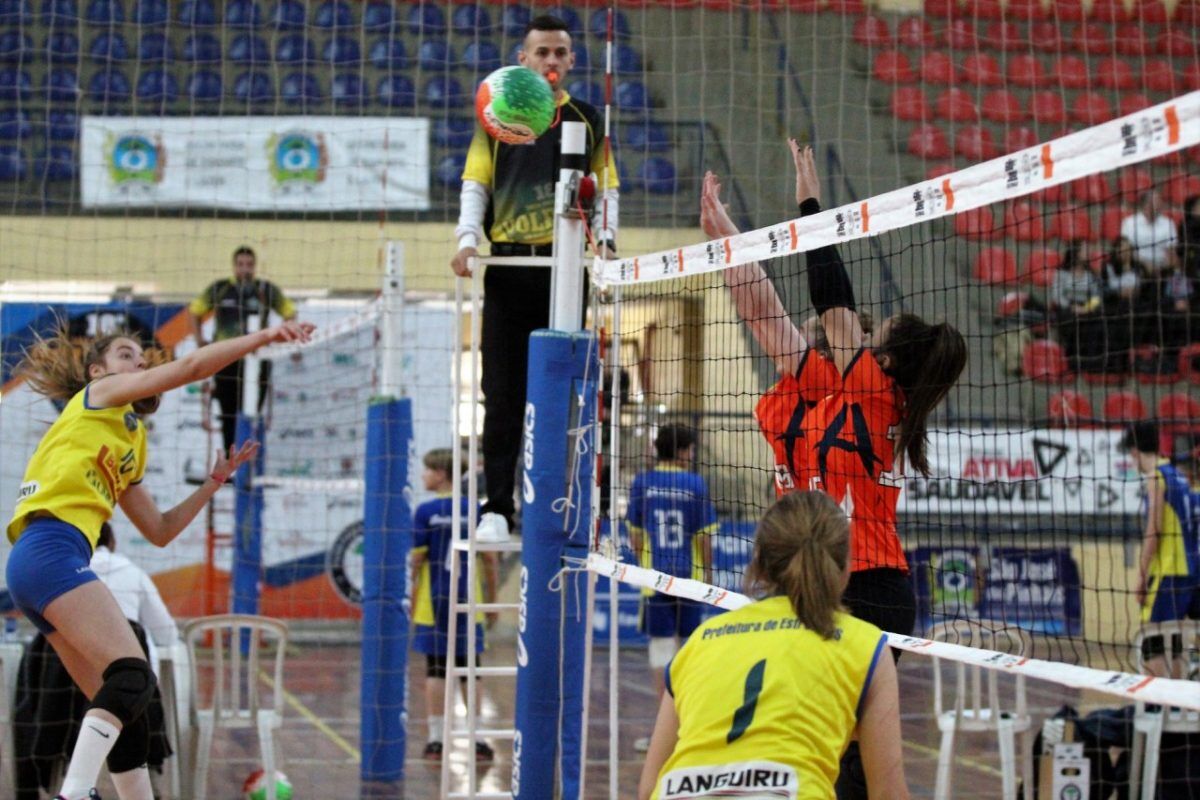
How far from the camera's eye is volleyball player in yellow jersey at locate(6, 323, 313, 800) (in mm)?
4555

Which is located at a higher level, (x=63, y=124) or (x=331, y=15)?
(x=331, y=15)

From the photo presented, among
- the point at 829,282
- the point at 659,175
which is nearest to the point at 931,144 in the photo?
the point at 659,175

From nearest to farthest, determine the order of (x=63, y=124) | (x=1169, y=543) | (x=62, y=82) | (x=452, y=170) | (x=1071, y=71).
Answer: (x=1169, y=543) < (x=62, y=82) < (x=452, y=170) < (x=63, y=124) < (x=1071, y=71)

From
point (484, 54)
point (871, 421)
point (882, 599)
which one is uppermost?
point (484, 54)

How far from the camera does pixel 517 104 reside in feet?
16.8

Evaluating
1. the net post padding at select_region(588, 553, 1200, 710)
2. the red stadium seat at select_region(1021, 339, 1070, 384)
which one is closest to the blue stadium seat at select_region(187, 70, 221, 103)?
the red stadium seat at select_region(1021, 339, 1070, 384)

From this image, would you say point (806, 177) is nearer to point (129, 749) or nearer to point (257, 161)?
point (129, 749)

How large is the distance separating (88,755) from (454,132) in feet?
29.8

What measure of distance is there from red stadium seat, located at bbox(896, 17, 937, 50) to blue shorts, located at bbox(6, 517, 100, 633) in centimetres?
897

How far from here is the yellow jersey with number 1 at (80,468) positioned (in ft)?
15.5

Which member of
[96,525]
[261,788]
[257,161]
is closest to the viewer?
[96,525]

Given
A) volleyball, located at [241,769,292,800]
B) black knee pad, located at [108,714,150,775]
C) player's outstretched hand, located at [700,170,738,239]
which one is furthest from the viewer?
volleyball, located at [241,769,292,800]

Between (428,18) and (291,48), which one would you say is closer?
(428,18)

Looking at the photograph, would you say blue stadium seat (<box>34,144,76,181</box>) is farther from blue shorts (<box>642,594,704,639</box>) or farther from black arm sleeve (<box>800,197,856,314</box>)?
black arm sleeve (<box>800,197,856,314</box>)
